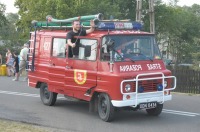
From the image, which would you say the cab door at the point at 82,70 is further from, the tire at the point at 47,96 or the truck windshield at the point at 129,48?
the tire at the point at 47,96

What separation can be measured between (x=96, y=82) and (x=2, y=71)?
16853 millimetres

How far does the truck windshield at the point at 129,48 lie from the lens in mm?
10102

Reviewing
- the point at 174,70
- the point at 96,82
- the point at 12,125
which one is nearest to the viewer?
the point at 12,125

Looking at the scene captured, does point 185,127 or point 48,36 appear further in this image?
point 48,36

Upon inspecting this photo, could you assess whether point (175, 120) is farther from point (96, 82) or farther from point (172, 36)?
point (172, 36)

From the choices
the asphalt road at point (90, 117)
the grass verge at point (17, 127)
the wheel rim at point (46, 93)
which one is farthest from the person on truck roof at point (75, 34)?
the grass verge at point (17, 127)

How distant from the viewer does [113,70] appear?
984 centimetres

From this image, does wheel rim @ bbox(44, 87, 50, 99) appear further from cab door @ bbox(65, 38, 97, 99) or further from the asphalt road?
cab door @ bbox(65, 38, 97, 99)

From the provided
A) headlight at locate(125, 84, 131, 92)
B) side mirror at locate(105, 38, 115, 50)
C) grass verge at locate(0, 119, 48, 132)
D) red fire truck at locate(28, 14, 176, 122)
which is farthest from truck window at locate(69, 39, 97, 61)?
grass verge at locate(0, 119, 48, 132)

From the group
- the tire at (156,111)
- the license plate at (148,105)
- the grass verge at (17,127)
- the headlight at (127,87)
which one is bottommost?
the grass verge at (17,127)

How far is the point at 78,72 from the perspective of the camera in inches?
430

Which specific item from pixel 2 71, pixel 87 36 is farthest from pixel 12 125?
pixel 2 71

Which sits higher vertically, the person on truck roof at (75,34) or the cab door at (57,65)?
the person on truck roof at (75,34)

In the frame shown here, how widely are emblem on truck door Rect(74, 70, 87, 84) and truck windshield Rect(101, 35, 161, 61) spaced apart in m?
0.80
